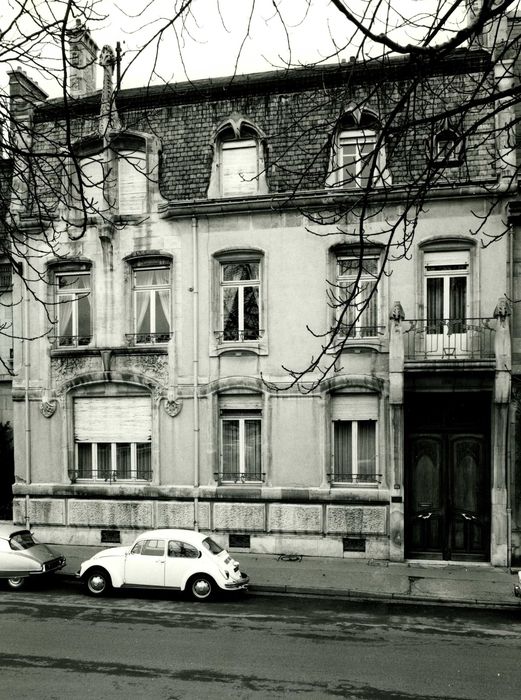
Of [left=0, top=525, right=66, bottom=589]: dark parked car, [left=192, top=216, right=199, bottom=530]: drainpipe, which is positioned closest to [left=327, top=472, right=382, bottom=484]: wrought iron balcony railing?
[left=192, top=216, right=199, bottom=530]: drainpipe

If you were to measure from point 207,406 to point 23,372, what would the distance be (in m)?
5.38

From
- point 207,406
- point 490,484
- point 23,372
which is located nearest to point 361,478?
point 490,484

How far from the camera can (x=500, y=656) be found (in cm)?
956

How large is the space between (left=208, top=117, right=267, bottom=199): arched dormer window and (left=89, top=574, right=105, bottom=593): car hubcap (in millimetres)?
9545

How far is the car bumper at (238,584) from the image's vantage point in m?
12.2

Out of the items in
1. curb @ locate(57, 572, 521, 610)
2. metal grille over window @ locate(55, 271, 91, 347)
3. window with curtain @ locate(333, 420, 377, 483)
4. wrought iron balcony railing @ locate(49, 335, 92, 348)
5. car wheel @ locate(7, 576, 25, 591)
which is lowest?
curb @ locate(57, 572, 521, 610)

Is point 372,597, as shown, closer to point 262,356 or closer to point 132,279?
point 262,356

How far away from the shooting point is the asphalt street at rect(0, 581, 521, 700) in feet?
27.5

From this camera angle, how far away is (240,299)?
16.5m

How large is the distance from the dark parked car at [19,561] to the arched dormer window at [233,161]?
9.48 m

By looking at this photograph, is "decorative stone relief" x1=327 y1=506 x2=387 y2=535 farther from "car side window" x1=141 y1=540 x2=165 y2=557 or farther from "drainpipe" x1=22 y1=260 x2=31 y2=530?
"drainpipe" x1=22 y1=260 x2=31 y2=530

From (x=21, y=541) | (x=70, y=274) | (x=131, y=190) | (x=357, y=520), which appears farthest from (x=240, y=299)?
(x=21, y=541)

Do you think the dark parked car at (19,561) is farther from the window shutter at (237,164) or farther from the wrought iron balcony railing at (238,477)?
the window shutter at (237,164)

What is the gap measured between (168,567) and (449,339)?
27.2 ft
